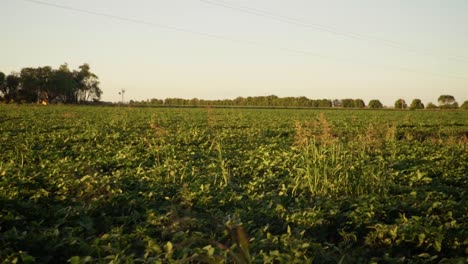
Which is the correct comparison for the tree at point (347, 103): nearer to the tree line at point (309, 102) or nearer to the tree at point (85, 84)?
the tree line at point (309, 102)

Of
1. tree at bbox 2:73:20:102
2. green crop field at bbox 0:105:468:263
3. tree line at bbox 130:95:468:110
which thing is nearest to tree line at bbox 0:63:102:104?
tree at bbox 2:73:20:102

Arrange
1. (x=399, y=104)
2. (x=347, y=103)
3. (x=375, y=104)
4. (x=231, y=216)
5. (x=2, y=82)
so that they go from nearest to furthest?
(x=231, y=216) < (x=2, y=82) < (x=399, y=104) < (x=375, y=104) < (x=347, y=103)

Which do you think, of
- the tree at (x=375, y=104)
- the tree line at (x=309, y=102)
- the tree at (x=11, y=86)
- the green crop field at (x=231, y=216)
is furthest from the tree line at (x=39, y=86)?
Result: the tree at (x=375, y=104)

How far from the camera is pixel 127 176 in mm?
6816

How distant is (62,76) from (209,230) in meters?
91.1

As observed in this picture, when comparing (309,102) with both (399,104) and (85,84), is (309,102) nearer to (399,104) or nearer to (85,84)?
(399,104)

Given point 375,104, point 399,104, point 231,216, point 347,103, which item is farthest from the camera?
point 347,103

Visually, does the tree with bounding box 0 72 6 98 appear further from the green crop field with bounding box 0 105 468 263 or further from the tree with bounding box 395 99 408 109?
the tree with bounding box 395 99 408 109

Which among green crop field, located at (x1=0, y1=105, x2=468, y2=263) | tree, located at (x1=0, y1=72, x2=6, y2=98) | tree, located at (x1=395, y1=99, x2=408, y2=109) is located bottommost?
green crop field, located at (x1=0, y1=105, x2=468, y2=263)

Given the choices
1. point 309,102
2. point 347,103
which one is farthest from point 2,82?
point 347,103

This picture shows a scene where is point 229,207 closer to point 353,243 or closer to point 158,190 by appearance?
point 158,190

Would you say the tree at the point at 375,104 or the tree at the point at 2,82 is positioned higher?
the tree at the point at 2,82

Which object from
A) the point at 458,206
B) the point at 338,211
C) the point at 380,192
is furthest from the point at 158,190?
the point at 458,206

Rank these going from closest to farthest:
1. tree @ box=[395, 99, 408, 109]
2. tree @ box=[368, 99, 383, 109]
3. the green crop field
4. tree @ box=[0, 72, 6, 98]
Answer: the green crop field
tree @ box=[0, 72, 6, 98]
tree @ box=[395, 99, 408, 109]
tree @ box=[368, 99, 383, 109]
